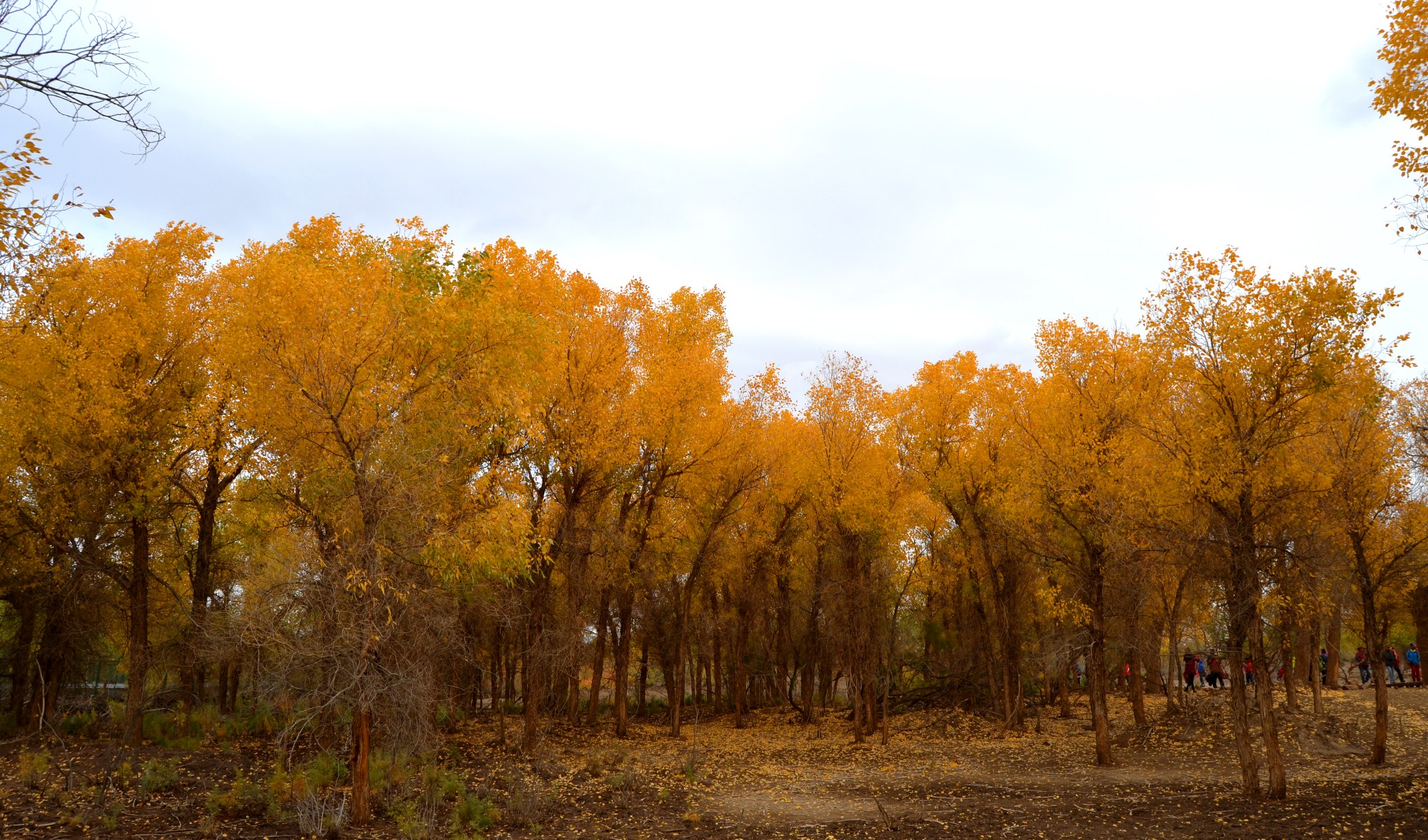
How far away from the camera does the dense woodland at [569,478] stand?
10188mm

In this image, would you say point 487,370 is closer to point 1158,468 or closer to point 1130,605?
point 1158,468

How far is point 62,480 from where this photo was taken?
13.3 metres

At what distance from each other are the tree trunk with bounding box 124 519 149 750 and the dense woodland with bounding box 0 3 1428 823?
0.11 meters

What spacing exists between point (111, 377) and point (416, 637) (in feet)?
24.1

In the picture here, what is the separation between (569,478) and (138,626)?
26.1ft

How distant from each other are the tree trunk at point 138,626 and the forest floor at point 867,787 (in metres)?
0.62

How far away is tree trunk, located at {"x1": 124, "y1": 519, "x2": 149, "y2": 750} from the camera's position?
13.1 meters

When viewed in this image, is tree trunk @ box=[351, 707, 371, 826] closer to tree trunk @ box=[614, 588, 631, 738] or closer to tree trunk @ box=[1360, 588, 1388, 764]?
tree trunk @ box=[614, 588, 631, 738]

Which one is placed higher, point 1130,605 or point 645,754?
point 1130,605

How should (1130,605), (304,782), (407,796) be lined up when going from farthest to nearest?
(1130,605), (407,796), (304,782)

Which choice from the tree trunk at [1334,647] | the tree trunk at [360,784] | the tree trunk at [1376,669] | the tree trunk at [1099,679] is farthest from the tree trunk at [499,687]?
the tree trunk at [1334,647]

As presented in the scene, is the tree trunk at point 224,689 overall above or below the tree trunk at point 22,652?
below

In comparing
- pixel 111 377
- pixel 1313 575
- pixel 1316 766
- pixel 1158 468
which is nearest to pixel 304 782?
pixel 111 377

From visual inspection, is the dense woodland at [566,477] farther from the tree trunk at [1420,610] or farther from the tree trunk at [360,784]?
the tree trunk at [1420,610]
